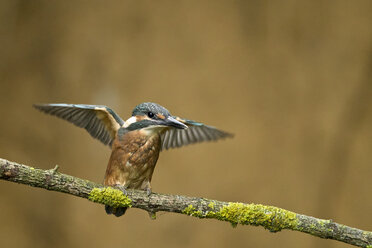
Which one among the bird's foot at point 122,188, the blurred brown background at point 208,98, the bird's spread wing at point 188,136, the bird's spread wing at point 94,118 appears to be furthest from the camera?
the blurred brown background at point 208,98

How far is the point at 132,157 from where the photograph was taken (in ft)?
7.45

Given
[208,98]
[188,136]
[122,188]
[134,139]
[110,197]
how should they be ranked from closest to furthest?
[110,197] → [122,188] → [134,139] → [188,136] → [208,98]

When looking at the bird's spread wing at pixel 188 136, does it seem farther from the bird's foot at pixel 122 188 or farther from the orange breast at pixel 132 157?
the bird's foot at pixel 122 188

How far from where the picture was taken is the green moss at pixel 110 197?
6.40ft

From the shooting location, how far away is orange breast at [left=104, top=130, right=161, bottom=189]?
2270mm

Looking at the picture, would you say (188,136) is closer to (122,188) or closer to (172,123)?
(172,123)

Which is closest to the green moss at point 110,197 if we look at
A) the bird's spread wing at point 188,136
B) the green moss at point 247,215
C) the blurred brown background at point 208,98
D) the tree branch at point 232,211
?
the tree branch at point 232,211

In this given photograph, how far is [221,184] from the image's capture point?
4.22 metres

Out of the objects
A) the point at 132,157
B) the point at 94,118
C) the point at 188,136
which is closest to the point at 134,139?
the point at 132,157

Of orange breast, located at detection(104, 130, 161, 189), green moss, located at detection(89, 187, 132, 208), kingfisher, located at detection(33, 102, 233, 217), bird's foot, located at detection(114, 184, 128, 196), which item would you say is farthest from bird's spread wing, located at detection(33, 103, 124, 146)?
green moss, located at detection(89, 187, 132, 208)

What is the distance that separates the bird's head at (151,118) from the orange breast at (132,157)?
0.05 meters

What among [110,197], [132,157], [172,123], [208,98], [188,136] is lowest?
[110,197]

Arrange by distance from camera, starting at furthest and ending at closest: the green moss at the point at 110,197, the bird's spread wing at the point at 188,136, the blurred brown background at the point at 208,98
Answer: the blurred brown background at the point at 208,98, the bird's spread wing at the point at 188,136, the green moss at the point at 110,197

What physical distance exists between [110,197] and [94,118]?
65 cm
